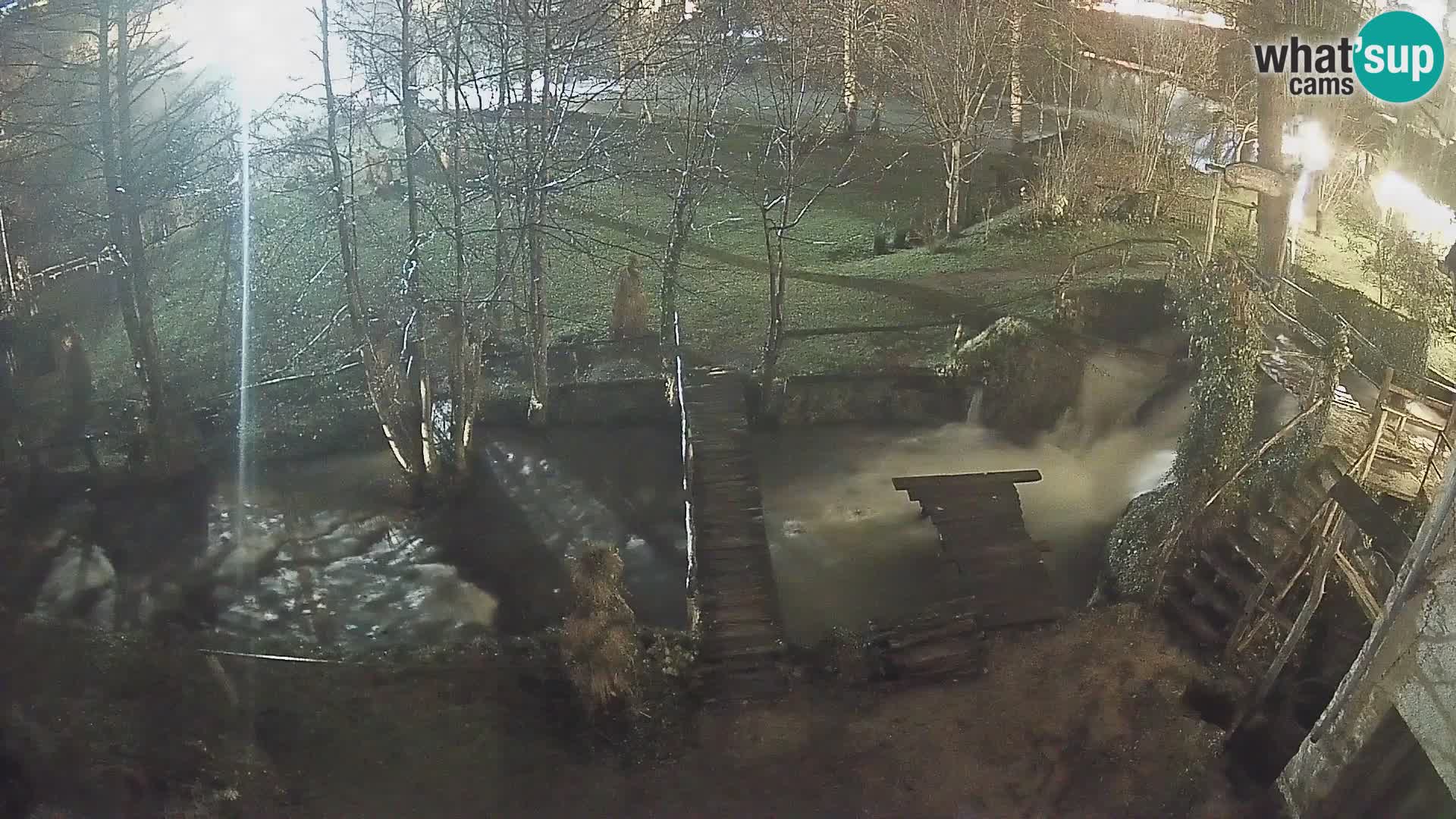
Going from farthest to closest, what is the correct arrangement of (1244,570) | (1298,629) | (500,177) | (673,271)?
(673,271), (500,177), (1244,570), (1298,629)

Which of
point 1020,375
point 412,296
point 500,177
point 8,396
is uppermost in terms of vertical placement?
point 500,177

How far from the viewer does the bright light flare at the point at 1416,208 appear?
21.5m

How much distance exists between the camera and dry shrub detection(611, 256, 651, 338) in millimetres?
21547

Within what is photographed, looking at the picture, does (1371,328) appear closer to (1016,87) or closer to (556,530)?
(1016,87)

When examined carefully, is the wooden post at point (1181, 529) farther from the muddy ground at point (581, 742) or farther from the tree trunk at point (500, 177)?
the tree trunk at point (500, 177)

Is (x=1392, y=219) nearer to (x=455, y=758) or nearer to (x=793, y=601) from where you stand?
(x=793, y=601)

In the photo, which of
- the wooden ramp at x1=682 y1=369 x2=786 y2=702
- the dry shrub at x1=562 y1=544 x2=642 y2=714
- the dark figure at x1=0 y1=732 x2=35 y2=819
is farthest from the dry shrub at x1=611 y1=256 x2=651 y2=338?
the dark figure at x1=0 y1=732 x2=35 y2=819

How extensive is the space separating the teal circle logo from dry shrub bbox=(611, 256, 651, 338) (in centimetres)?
1279

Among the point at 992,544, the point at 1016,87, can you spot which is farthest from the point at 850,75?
the point at 992,544

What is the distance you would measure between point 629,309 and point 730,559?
856cm

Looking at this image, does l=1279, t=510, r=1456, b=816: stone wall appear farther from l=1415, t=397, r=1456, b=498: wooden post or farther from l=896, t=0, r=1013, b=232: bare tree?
l=896, t=0, r=1013, b=232: bare tree

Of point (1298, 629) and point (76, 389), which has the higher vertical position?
point (1298, 629)

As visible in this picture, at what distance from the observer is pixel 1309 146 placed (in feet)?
70.9

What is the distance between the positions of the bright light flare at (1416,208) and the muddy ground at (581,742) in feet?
46.2
